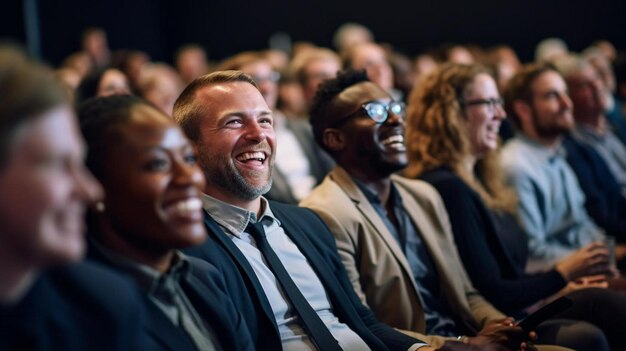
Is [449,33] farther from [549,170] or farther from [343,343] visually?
[343,343]

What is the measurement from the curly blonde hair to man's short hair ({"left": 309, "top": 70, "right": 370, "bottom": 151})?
0.46m

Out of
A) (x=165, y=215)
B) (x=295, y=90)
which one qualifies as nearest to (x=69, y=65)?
(x=295, y=90)

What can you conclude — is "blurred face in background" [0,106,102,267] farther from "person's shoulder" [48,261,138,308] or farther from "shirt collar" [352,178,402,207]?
"shirt collar" [352,178,402,207]

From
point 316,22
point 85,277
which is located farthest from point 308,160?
point 316,22

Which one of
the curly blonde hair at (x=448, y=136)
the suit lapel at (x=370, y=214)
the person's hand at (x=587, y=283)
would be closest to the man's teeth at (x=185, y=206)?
the suit lapel at (x=370, y=214)

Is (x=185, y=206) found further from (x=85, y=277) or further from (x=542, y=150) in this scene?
(x=542, y=150)

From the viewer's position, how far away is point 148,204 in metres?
1.51

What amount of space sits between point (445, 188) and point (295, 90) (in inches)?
111

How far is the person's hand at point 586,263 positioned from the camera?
119 inches

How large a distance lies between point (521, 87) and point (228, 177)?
2.21 m

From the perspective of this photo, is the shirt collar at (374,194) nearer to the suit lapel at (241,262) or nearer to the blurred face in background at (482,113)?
the blurred face in background at (482,113)

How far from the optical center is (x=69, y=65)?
7766 mm

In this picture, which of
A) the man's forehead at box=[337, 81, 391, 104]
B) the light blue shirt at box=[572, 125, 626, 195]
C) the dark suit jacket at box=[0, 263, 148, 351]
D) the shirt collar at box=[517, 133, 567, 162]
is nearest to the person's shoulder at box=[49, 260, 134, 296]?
the dark suit jacket at box=[0, 263, 148, 351]

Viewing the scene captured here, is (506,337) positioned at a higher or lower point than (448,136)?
lower
